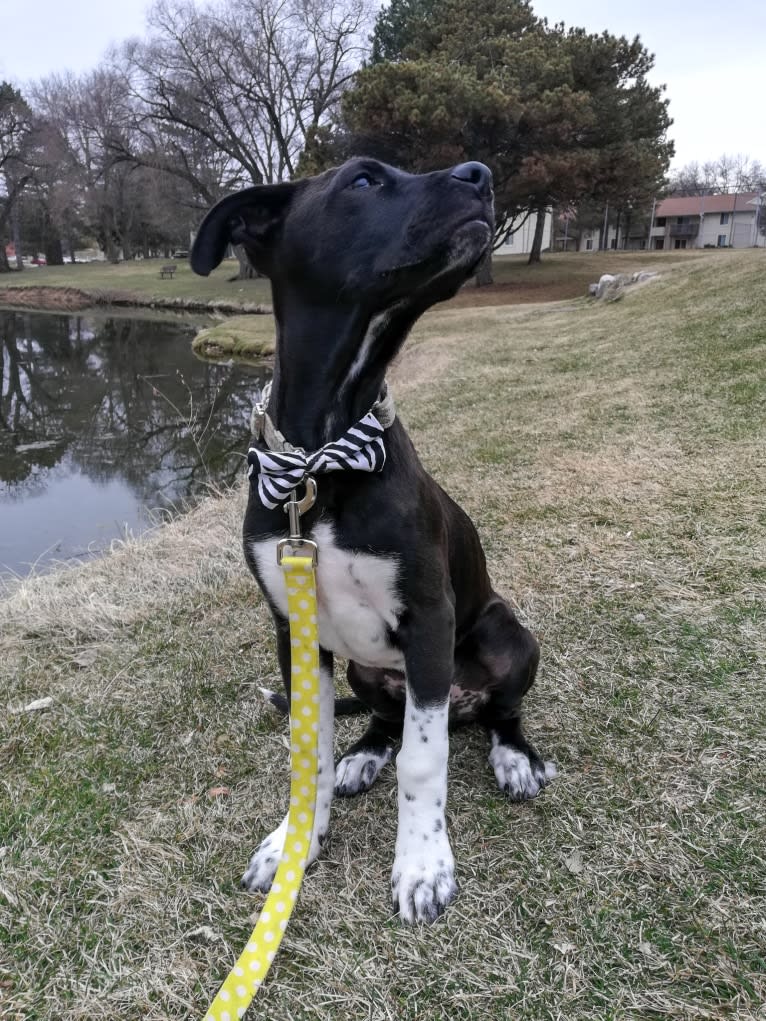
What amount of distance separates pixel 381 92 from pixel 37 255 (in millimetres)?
56241

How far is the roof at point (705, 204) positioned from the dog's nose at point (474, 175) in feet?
220

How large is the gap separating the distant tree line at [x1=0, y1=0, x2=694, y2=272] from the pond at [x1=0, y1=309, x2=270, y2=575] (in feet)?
33.2

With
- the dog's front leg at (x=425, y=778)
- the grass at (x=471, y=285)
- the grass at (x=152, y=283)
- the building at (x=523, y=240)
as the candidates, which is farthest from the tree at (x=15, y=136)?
the dog's front leg at (x=425, y=778)

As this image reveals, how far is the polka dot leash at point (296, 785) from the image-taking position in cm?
168

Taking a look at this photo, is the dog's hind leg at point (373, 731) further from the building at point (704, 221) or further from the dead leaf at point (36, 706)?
the building at point (704, 221)

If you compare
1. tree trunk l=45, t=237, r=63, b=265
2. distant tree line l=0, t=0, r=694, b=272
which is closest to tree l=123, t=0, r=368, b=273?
distant tree line l=0, t=0, r=694, b=272

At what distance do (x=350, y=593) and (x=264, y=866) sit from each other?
2.94 feet

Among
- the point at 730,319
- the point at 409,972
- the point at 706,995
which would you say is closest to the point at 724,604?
the point at 706,995

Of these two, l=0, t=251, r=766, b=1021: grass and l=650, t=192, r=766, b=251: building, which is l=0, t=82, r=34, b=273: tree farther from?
l=0, t=251, r=766, b=1021: grass

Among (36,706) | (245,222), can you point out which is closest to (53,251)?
(36,706)

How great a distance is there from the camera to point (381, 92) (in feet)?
65.2

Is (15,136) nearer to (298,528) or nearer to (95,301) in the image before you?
(95,301)

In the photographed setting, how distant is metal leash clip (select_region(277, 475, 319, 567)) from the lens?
70.9 inches

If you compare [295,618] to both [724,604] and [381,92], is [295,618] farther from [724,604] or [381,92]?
[381,92]
